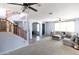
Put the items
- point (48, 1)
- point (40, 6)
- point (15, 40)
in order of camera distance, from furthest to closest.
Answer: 1. point (15, 40)
2. point (40, 6)
3. point (48, 1)

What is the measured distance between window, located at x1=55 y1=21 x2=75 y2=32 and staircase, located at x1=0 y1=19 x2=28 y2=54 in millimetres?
1066

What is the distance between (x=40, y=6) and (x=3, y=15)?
1018 mm

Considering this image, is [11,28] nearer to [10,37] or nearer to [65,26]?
[10,37]

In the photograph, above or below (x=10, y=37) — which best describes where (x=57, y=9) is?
above

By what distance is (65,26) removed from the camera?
10.1 feet

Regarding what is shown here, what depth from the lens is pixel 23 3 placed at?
278 centimetres

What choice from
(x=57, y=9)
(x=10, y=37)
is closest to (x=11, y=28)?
(x=10, y=37)

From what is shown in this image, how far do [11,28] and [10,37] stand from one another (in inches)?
10.2

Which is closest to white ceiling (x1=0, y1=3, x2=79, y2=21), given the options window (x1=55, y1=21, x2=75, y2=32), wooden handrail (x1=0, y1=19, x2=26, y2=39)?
window (x1=55, y1=21, x2=75, y2=32)
